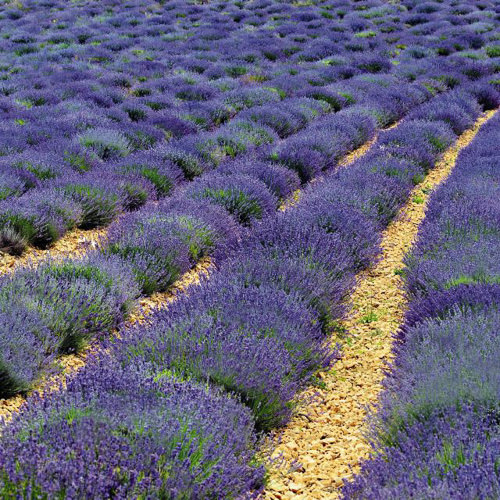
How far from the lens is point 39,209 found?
539 centimetres

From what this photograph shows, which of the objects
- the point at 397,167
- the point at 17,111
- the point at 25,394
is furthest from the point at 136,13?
the point at 25,394

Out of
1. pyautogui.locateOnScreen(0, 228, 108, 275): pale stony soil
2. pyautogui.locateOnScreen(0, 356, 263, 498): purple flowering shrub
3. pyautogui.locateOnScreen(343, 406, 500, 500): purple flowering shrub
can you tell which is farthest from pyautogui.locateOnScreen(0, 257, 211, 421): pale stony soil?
pyautogui.locateOnScreen(343, 406, 500, 500): purple flowering shrub

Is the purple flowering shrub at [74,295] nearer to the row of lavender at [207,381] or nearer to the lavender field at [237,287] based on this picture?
the lavender field at [237,287]

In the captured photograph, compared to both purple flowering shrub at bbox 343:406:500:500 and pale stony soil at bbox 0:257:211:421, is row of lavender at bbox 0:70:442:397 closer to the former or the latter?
pale stony soil at bbox 0:257:211:421

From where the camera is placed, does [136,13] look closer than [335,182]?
No

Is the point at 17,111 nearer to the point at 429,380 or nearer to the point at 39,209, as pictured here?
the point at 39,209

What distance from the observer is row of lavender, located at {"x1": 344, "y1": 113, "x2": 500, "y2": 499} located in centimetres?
210

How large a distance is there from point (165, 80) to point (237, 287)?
8.75 m

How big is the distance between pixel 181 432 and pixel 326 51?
13.7 metres

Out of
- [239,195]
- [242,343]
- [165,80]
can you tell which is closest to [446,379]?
[242,343]

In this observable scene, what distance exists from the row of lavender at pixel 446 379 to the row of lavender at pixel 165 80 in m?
3.25

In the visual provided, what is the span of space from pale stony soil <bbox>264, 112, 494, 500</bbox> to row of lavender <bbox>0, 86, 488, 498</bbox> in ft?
0.44

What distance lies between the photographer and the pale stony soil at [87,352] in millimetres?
3107

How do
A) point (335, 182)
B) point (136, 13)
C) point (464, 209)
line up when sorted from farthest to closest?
1. point (136, 13)
2. point (335, 182)
3. point (464, 209)
